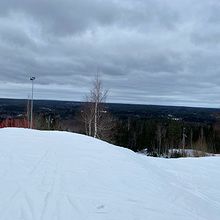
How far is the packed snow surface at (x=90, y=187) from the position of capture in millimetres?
7555

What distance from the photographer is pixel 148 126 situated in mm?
101125

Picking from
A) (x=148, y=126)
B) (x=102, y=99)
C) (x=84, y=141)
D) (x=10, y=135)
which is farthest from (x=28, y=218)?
(x=148, y=126)

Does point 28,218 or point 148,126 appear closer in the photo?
point 28,218

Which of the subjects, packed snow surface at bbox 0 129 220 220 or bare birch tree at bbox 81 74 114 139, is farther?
bare birch tree at bbox 81 74 114 139

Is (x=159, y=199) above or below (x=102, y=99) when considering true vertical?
below

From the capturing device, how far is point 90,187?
916cm

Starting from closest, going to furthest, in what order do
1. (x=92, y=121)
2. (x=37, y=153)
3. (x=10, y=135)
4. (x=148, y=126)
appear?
(x=37, y=153)
(x=10, y=135)
(x=92, y=121)
(x=148, y=126)

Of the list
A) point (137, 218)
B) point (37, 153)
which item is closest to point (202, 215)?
point (137, 218)

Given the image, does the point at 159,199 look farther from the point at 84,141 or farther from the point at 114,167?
the point at 84,141

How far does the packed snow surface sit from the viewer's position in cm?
755

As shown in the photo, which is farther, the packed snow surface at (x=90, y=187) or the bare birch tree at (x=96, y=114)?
the bare birch tree at (x=96, y=114)

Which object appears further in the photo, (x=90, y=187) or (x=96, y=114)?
(x=96, y=114)

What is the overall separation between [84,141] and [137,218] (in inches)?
334

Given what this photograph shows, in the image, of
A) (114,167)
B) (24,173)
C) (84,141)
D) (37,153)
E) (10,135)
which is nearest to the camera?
(24,173)
